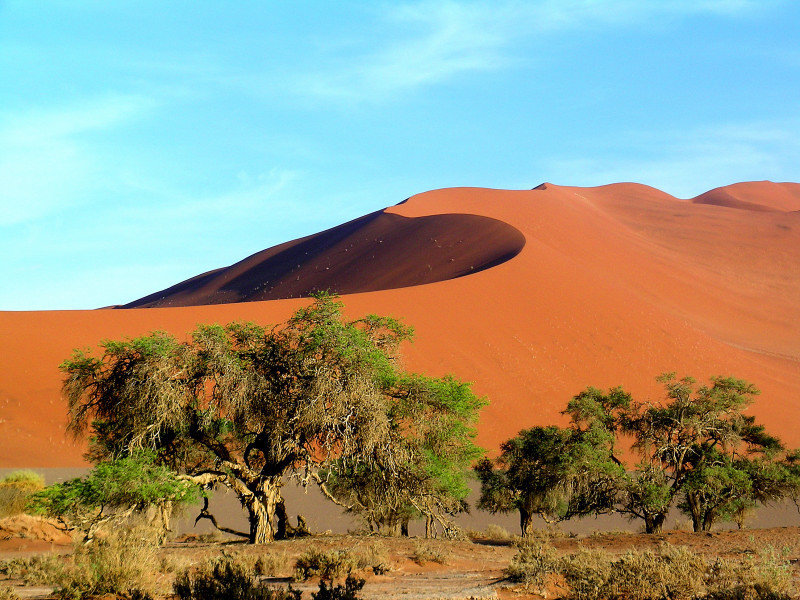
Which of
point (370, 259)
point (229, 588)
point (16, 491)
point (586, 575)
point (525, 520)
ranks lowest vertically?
point (525, 520)

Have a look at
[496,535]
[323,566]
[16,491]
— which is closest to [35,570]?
[323,566]

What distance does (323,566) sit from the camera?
10094mm

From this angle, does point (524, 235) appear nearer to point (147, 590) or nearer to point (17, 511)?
point (17, 511)

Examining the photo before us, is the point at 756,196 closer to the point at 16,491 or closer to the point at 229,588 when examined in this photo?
the point at 16,491

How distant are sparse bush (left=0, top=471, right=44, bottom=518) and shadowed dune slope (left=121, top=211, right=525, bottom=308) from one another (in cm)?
3640

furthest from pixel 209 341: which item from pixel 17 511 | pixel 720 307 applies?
pixel 720 307

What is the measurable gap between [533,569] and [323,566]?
2.79 m

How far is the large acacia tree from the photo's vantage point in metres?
12.6

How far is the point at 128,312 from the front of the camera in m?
41.9

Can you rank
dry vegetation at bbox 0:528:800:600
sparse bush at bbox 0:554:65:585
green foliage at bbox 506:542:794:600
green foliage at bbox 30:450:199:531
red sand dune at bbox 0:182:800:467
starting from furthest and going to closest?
red sand dune at bbox 0:182:800:467, green foliage at bbox 30:450:199:531, sparse bush at bbox 0:554:65:585, dry vegetation at bbox 0:528:800:600, green foliage at bbox 506:542:794:600

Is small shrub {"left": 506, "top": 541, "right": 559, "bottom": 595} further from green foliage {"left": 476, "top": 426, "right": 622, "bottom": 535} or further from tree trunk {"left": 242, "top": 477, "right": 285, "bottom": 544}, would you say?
green foliage {"left": 476, "top": 426, "right": 622, "bottom": 535}

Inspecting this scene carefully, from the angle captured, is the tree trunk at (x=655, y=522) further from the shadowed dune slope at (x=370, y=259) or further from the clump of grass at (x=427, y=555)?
the shadowed dune slope at (x=370, y=259)

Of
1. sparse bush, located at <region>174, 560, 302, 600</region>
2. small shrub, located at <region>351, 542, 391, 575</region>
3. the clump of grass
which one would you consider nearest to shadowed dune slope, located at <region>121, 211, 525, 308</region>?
the clump of grass

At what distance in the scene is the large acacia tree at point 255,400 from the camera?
1260 centimetres
